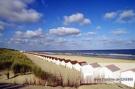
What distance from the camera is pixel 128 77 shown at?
10031 mm

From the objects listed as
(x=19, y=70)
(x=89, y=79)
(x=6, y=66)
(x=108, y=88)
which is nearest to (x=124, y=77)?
(x=108, y=88)

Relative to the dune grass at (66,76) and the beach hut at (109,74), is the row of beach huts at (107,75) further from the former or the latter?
the dune grass at (66,76)

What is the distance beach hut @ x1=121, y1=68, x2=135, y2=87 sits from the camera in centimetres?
984

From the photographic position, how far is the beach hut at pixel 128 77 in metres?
9.84

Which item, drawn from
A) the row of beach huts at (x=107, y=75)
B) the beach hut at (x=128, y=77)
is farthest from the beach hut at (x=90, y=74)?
the beach hut at (x=128, y=77)

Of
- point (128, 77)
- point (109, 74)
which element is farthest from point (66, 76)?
point (128, 77)

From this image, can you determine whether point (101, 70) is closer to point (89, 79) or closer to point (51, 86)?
point (89, 79)

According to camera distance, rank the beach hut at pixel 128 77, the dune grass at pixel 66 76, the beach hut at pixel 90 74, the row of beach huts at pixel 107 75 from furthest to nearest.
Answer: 1. the beach hut at pixel 90 74
2. the dune grass at pixel 66 76
3. the row of beach huts at pixel 107 75
4. the beach hut at pixel 128 77

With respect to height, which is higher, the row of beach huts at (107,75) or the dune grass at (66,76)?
the row of beach huts at (107,75)

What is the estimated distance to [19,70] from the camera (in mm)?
15109

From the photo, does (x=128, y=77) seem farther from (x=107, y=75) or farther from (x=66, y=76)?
(x=66, y=76)

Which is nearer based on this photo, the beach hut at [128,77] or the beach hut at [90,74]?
the beach hut at [128,77]

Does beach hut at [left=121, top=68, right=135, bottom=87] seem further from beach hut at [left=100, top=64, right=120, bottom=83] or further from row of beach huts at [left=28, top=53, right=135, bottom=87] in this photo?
beach hut at [left=100, top=64, right=120, bottom=83]

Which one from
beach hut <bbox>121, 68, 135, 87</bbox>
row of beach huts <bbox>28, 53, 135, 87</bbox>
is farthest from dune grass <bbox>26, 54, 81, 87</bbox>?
beach hut <bbox>121, 68, 135, 87</bbox>
